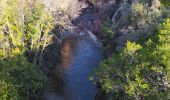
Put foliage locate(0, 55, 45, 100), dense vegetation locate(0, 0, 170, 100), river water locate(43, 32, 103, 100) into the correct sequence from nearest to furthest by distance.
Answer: dense vegetation locate(0, 0, 170, 100)
foliage locate(0, 55, 45, 100)
river water locate(43, 32, 103, 100)

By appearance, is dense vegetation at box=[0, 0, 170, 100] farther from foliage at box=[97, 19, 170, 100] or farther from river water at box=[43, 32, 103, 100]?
river water at box=[43, 32, 103, 100]

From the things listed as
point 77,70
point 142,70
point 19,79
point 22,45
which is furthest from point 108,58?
point 77,70

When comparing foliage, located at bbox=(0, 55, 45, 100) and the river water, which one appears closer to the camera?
foliage, located at bbox=(0, 55, 45, 100)

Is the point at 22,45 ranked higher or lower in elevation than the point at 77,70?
higher

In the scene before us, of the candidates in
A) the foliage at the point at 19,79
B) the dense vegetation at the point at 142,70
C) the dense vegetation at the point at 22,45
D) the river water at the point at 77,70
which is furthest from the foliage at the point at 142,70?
the river water at the point at 77,70

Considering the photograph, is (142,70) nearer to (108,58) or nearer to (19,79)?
(108,58)

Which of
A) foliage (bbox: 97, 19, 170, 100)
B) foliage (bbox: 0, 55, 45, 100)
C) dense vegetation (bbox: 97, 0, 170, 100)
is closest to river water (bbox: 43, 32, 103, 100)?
foliage (bbox: 0, 55, 45, 100)
